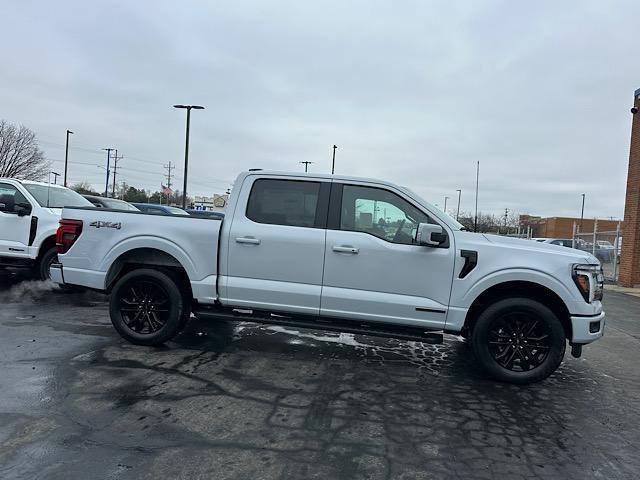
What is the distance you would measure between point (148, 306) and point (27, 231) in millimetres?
4586

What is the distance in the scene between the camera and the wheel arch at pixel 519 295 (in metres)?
5.01

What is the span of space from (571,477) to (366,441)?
1.39m

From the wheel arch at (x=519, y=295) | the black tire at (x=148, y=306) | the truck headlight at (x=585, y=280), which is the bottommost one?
the black tire at (x=148, y=306)

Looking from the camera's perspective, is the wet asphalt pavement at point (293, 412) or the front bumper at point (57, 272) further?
the front bumper at point (57, 272)

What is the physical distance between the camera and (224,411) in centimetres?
400

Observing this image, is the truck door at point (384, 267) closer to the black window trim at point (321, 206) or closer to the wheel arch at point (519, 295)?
the black window trim at point (321, 206)

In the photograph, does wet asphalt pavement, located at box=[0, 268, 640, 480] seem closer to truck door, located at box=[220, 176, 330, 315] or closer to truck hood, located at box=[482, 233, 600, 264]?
truck door, located at box=[220, 176, 330, 315]

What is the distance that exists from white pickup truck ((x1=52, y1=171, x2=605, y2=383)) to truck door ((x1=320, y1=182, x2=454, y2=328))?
1cm

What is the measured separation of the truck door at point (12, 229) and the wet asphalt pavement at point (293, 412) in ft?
10.2

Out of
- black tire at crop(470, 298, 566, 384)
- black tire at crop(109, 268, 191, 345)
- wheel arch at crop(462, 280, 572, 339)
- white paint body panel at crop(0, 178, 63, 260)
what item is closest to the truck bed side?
black tire at crop(109, 268, 191, 345)

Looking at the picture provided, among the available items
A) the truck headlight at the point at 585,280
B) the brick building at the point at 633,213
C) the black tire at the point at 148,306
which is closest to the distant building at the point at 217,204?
the black tire at the point at 148,306

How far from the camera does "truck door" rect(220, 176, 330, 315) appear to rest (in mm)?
5254

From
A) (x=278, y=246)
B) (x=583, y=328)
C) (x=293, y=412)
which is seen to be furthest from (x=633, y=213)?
(x=293, y=412)

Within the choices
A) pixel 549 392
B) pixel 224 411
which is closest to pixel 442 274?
pixel 549 392
